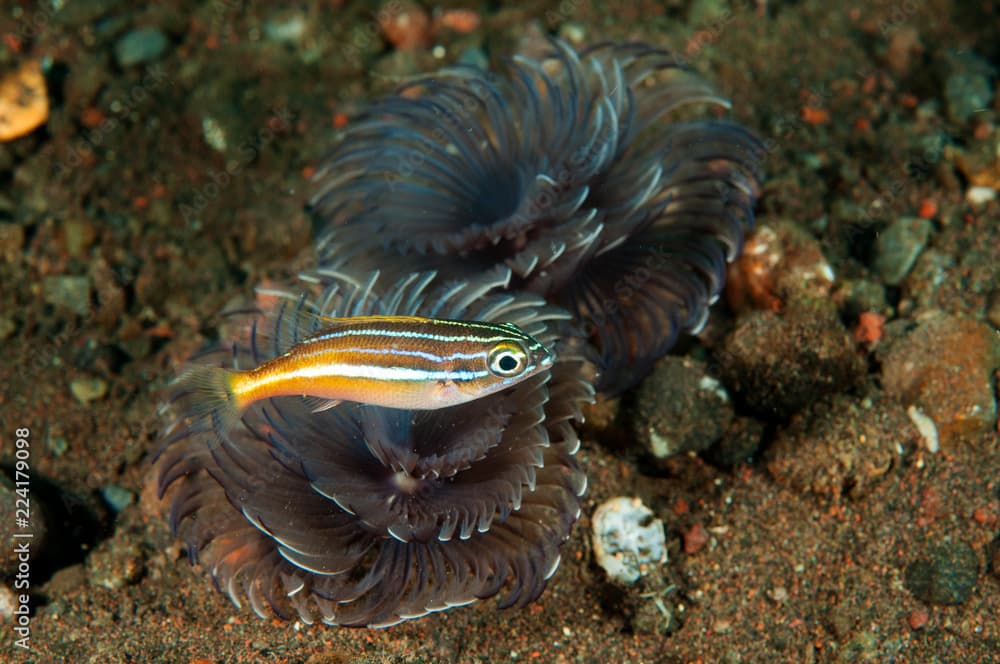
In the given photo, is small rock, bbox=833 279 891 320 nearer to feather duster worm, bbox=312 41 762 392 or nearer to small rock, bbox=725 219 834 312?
small rock, bbox=725 219 834 312

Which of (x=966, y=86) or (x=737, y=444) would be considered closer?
(x=737, y=444)

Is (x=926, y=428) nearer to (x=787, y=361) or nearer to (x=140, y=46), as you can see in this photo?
(x=787, y=361)

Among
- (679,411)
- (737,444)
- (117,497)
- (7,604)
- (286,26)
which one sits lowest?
(117,497)

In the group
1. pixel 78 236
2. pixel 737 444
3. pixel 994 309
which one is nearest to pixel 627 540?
pixel 737 444

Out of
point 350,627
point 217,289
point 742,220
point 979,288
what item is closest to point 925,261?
point 979,288

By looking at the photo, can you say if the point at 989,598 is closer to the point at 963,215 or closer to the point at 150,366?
the point at 963,215

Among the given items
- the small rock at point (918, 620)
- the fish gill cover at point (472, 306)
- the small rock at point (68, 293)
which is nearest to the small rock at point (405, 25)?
the fish gill cover at point (472, 306)

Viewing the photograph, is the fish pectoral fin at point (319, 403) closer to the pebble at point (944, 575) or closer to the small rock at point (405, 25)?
the pebble at point (944, 575)
